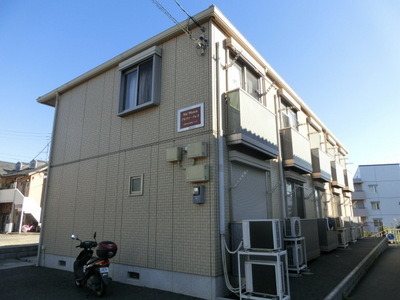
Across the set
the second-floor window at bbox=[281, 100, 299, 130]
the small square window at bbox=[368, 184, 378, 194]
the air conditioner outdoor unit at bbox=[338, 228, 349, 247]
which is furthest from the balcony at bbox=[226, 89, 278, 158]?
the small square window at bbox=[368, 184, 378, 194]

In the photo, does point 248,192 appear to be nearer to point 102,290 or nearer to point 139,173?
point 139,173

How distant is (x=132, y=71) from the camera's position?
820cm

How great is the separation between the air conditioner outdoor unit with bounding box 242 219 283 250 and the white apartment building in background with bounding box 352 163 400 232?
1642 inches

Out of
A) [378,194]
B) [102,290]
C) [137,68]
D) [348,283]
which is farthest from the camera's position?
[378,194]

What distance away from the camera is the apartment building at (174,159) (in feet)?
18.9

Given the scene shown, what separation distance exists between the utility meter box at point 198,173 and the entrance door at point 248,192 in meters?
0.84

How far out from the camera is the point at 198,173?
5652mm

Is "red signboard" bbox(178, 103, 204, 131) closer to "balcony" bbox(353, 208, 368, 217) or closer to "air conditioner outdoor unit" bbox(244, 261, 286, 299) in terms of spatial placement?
"air conditioner outdoor unit" bbox(244, 261, 286, 299)

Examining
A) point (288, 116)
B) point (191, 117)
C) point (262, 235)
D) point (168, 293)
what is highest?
point (288, 116)

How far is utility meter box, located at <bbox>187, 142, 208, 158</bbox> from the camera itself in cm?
574

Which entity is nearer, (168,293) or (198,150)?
(168,293)

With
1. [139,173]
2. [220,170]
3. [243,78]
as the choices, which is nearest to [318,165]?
[243,78]

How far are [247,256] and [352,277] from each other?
10.3ft

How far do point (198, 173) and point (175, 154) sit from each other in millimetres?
831
